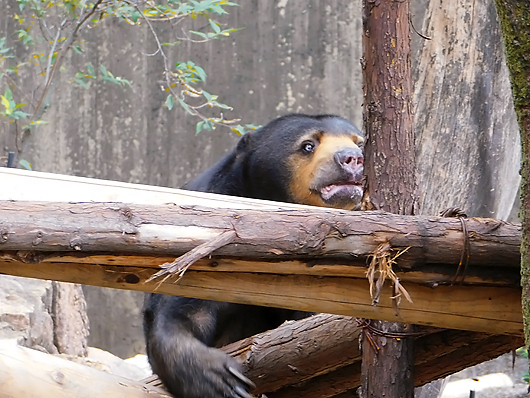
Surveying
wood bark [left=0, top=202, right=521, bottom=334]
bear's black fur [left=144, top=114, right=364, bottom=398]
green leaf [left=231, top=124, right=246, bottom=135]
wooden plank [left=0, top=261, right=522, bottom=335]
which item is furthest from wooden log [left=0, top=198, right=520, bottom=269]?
green leaf [left=231, top=124, right=246, bottom=135]

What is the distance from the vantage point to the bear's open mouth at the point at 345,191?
12.8ft

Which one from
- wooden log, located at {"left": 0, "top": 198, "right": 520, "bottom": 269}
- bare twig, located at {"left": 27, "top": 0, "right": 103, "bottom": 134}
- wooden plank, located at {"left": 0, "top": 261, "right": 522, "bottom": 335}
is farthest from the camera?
bare twig, located at {"left": 27, "top": 0, "right": 103, "bottom": 134}

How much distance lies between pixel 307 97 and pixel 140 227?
17.9 feet

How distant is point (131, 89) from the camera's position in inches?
291

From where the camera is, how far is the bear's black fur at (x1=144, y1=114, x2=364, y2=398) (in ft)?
9.77

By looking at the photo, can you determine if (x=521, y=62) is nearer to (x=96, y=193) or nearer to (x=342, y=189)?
(x=96, y=193)

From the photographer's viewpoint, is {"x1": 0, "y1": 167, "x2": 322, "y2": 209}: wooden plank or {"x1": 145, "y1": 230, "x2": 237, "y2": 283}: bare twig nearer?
{"x1": 145, "y1": 230, "x2": 237, "y2": 283}: bare twig

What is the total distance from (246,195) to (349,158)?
0.61m

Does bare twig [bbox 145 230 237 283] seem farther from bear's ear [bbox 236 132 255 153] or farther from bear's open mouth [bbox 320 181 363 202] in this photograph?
bear's ear [bbox 236 132 255 153]

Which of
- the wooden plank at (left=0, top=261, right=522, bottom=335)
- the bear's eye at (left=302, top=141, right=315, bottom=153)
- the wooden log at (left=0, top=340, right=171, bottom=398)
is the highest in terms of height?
the bear's eye at (left=302, top=141, right=315, bottom=153)

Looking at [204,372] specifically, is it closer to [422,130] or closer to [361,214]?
[361,214]

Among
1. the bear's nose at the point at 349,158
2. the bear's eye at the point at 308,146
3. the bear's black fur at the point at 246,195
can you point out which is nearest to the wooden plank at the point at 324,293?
the bear's black fur at the point at 246,195

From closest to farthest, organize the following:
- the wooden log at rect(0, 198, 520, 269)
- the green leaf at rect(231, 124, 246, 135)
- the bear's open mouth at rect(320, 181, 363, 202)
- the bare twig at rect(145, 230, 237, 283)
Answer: the bare twig at rect(145, 230, 237, 283) < the wooden log at rect(0, 198, 520, 269) < the bear's open mouth at rect(320, 181, 363, 202) < the green leaf at rect(231, 124, 246, 135)

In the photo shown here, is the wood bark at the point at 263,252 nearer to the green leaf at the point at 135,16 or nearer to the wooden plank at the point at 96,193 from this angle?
the wooden plank at the point at 96,193
